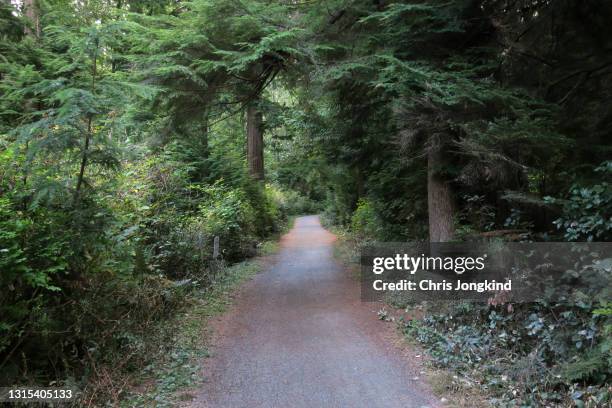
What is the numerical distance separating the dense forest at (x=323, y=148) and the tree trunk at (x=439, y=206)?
0.03m

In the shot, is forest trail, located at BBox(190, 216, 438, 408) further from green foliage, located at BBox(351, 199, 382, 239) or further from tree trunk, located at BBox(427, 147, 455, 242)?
green foliage, located at BBox(351, 199, 382, 239)

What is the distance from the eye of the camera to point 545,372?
4668 millimetres

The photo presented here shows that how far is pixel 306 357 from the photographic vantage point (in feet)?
19.3

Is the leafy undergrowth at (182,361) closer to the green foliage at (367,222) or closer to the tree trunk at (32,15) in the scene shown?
the green foliage at (367,222)

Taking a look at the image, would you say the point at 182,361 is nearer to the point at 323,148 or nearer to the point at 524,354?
the point at 524,354

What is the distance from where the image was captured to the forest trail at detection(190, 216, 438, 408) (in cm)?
476

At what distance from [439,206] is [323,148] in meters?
5.20

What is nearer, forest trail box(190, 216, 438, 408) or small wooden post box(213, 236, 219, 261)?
forest trail box(190, 216, 438, 408)

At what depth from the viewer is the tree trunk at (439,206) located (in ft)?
26.8

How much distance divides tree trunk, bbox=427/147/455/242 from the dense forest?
33 millimetres

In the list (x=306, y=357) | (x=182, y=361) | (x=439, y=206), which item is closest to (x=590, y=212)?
(x=439, y=206)

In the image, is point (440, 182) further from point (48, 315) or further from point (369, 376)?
point (48, 315)

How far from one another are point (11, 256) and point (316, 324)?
4.86m

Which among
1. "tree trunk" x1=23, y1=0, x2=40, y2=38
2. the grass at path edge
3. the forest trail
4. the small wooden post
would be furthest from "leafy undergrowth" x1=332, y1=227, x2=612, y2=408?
A: "tree trunk" x1=23, y1=0, x2=40, y2=38
